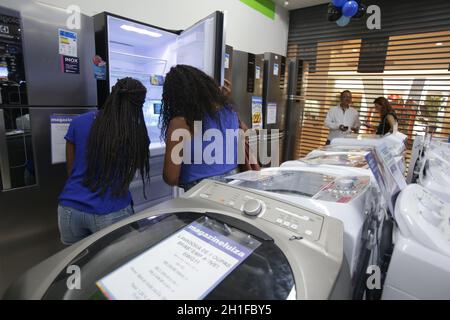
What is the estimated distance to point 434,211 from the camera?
0.79m

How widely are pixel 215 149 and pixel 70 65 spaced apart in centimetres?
113

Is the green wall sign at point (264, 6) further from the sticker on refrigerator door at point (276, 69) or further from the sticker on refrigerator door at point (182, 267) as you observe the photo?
the sticker on refrigerator door at point (182, 267)

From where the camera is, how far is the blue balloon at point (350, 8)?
350 cm

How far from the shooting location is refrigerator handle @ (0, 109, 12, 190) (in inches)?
57.7

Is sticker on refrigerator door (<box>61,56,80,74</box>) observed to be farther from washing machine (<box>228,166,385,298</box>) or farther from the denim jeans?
washing machine (<box>228,166,385,298</box>)

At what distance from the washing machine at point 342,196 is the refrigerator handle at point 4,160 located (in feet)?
4.43

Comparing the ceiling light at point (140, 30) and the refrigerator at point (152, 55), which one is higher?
the ceiling light at point (140, 30)

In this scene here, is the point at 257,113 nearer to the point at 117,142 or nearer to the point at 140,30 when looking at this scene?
the point at 140,30

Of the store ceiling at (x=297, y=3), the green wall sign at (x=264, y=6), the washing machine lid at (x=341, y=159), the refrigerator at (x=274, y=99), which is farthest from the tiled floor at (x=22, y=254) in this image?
the store ceiling at (x=297, y=3)

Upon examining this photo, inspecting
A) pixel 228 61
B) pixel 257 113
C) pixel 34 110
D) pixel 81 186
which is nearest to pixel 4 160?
pixel 34 110

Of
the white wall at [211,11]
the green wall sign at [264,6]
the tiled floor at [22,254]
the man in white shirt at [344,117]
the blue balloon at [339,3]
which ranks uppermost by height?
the green wall sign at [264,6]

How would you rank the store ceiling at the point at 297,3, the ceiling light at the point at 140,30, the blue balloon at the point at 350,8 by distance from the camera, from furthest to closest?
1. the store ceiling at the point at 297,3
2. the blue balloon at the point at 350,8
3. the ceiling light at the point at 140,30

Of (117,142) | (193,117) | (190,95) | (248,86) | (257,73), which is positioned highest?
(257,73)
